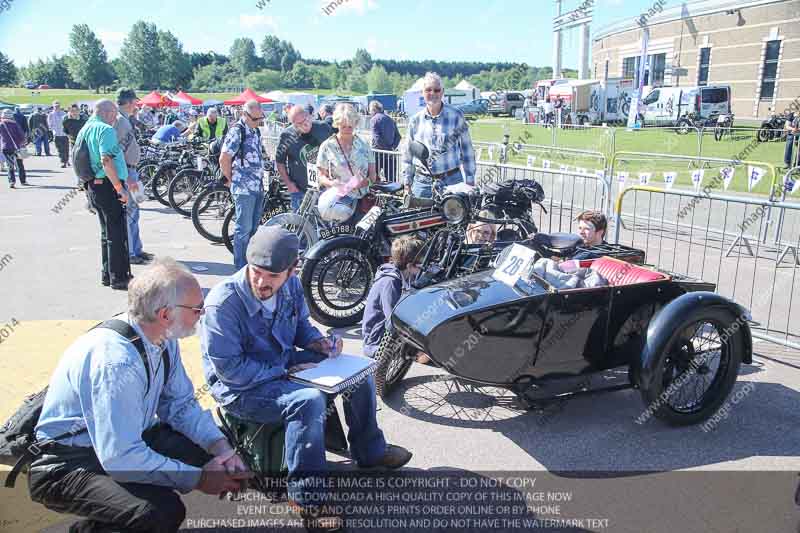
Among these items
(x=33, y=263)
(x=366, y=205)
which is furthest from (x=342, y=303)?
(x=33, y=263)

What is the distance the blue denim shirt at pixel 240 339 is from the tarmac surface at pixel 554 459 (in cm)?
69

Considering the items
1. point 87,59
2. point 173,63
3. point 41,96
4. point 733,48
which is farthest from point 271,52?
point 733,48

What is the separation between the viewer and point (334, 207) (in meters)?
6.18

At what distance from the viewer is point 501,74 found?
403ft

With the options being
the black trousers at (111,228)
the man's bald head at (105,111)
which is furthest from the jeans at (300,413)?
the man's bald head at (105,111)

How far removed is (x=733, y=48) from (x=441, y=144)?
52947 mm

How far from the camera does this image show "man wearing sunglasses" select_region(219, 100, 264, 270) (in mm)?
6871

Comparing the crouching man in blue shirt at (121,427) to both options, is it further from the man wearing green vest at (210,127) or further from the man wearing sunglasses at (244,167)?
the man wearing green vest at (210,127)

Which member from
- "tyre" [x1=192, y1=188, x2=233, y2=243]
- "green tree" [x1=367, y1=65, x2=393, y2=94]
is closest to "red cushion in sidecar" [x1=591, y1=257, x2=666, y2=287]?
"tyre" [x1=192, y1=188, x2=233, y2=243]

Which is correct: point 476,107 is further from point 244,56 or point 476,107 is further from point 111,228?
point 244,56

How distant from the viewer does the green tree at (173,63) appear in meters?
103

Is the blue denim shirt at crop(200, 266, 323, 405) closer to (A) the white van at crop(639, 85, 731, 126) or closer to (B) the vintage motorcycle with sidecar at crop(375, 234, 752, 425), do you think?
(B) the vintage motorcycle with sidecar at crop(375, 234, 752, 425)

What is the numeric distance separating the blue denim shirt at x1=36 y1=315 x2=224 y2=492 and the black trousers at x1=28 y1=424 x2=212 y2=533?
43 millimetres

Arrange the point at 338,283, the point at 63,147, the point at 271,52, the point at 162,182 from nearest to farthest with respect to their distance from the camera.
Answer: the point at 338,283, the point at 162,182, the point at 63,147, the point at 271,52
